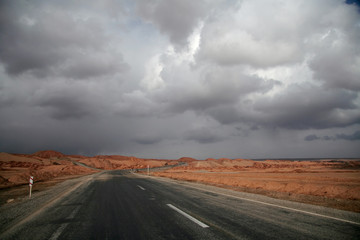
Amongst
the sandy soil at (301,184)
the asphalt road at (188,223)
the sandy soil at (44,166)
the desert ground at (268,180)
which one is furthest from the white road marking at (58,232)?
the sandy soil at (44,166)

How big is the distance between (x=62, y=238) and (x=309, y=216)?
7.48 m

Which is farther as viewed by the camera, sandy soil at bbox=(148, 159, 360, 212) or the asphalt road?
sandy soil at bbox=(148, 159, 360, 212)

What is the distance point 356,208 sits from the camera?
7.33m

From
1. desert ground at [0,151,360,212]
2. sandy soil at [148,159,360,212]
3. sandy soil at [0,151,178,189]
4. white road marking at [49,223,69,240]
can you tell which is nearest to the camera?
white road marking at [49,223,69,240]

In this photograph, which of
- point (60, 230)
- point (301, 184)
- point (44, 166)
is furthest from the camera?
point (44, 166)

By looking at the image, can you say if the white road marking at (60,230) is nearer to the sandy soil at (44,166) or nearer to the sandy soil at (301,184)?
the sandy soil at (301,184)

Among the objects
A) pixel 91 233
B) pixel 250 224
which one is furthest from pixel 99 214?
pixel 250 224

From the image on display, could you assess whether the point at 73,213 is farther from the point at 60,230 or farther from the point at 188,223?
the point at 188,223

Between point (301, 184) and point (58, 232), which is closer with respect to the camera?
point (58, 232)

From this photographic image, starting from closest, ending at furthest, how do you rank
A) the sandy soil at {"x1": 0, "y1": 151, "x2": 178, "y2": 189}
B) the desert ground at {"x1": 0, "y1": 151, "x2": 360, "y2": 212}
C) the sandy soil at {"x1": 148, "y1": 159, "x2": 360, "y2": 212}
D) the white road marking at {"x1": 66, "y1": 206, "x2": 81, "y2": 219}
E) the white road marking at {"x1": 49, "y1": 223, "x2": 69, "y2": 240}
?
the white road marking at {"x1": 49, "y1": 223, "x2": 69, "y2": 240} < the white road marking at {"x1": 66, "y1": 206, "x2": 81, "y2": 219} < the sandy soil at {"x1": 148, "y1": 159, "x2": 360, "y2": 212} < the desert ground at {"x1": 0, "y1": 151, "x2": 360, "y2": 212} < the sandy soil at {"x1": 0, "y1": 151, "x2": 178, "y2": 189}

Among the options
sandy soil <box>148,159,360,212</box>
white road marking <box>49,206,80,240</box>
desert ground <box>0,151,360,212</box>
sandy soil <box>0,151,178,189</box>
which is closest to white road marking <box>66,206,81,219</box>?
white road marking <box>49,206,80,240</box>

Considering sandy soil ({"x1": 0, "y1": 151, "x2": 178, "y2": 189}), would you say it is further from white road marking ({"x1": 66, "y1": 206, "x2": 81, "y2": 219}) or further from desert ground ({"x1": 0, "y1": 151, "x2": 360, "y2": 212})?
white road marking ({"x1": 66, "y1": 206, "x2": 81, "y2": 219})

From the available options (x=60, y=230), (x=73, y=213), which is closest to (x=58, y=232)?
(x=60, y=230)

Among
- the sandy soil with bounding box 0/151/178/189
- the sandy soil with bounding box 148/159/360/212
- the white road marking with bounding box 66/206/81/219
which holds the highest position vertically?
the white road marking with bounding box 66/206/81/219
